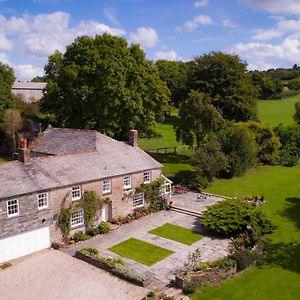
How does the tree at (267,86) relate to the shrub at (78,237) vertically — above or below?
above

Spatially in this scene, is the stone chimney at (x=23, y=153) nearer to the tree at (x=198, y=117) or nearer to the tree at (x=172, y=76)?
the tree at (x=198, y=117)

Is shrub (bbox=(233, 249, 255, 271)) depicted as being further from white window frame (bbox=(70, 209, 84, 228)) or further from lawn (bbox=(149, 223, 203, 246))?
white window frame (bbox=(70, 209, 84, 228))

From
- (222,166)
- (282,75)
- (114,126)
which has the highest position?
(282,75)

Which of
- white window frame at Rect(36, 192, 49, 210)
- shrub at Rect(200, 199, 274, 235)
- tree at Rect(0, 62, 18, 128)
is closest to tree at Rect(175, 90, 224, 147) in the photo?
shrub at Rect(200, 199, 274, 235)

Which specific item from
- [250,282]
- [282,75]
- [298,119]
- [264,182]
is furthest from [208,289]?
[282,75]

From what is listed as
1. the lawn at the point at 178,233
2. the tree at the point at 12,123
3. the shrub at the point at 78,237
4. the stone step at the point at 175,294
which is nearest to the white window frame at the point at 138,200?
the lawn at the point at 178,233

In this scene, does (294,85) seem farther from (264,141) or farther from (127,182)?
(127,182)

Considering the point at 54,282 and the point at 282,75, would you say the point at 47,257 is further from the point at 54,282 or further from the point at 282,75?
the point at 282,75
